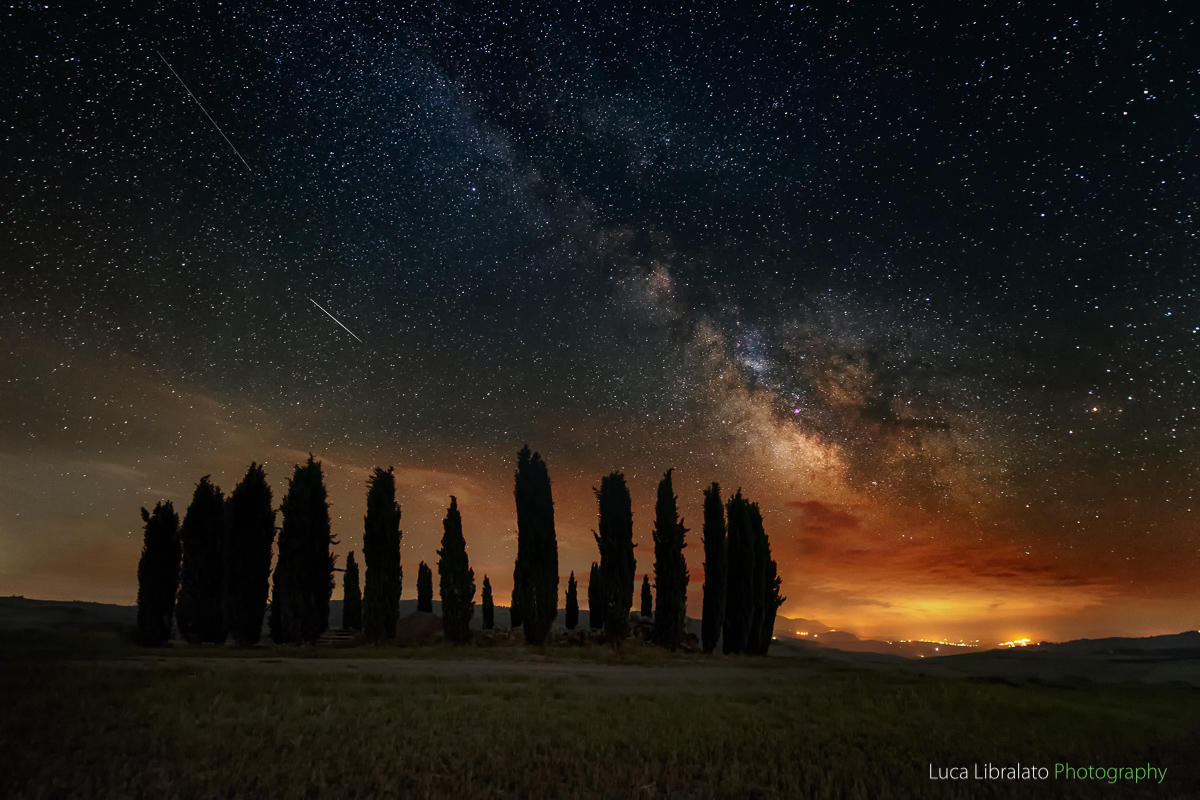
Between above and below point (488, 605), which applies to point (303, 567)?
above

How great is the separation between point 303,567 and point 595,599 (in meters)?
19.8

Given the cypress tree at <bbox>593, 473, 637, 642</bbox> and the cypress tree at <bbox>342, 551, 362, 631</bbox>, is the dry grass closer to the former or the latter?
the cypress tree at <bbox>593, 473, 637, 642</bbox>

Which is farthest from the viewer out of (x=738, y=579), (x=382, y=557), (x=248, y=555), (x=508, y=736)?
(x=738, y=579)

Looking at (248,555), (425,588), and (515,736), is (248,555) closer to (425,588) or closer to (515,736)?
(425,588)

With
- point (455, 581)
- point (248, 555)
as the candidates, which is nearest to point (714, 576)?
point (455, 581)

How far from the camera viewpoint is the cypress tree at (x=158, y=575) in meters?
36.2

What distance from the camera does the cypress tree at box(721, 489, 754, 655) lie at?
46.2m

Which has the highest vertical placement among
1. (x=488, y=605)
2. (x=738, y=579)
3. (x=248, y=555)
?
(x=248, y=555)

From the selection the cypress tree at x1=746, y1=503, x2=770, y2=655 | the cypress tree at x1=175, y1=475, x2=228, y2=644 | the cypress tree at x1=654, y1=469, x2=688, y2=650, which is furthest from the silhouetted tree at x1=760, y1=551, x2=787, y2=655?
the cypress tree at x1=175, y1=475, x2=228, y2=644

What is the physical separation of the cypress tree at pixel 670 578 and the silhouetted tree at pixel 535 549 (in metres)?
6.59

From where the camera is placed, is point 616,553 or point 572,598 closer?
point 616,553

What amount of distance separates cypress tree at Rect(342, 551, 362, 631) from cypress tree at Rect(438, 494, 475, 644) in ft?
42.6

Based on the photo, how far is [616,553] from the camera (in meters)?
44.2

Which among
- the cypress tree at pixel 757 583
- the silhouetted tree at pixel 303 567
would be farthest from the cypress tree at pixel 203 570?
the cypress tree at pixel 757 583
